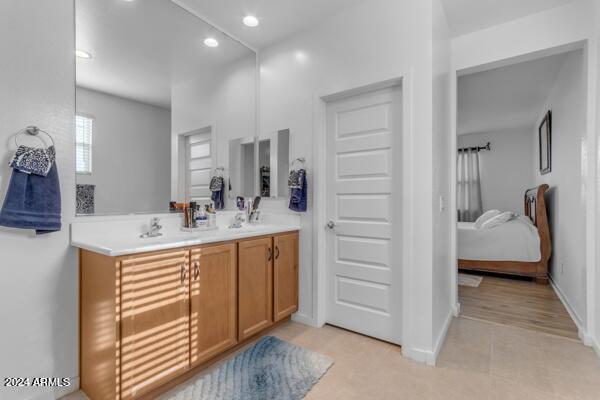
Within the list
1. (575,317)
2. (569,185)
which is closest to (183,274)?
(575,317)

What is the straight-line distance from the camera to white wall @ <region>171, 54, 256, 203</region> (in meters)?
2.29

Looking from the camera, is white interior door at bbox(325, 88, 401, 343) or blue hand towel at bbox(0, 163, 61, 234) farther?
white interior door at bbox(325, 88, 401, 343)

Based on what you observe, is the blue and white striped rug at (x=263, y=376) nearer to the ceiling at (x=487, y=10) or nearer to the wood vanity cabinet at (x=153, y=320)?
the wood vanity cabinet at (x=153, y=320)

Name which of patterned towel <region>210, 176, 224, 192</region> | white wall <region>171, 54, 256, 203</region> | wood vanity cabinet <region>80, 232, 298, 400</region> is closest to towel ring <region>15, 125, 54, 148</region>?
wood vanity cabinet <region>80, 232, 298, 400</region>

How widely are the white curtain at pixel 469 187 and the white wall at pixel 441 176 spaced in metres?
5.01

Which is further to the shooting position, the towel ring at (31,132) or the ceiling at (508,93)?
the ceiling at (508,93)

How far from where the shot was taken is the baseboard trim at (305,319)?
2.54 metres

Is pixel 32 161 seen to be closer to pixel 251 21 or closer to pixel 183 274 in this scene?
pixel 183 274

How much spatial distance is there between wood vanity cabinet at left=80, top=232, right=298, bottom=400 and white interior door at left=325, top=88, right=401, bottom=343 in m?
0.74

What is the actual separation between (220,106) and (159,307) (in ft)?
5.87

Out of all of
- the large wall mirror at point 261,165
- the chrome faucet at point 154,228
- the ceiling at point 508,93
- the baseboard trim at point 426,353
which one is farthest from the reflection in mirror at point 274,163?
the ceiling at point 508,93

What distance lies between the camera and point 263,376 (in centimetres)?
184

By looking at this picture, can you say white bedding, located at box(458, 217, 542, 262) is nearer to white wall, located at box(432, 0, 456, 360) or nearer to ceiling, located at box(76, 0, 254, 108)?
white wall, located at box(432, 0, 456, 360)

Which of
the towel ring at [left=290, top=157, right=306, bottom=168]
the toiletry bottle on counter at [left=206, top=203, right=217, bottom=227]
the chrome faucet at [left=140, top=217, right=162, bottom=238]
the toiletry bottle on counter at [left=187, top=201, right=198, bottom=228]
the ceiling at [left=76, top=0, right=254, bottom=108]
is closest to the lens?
the ceiling at [left=76, top=0, right=254, bottom=108]
